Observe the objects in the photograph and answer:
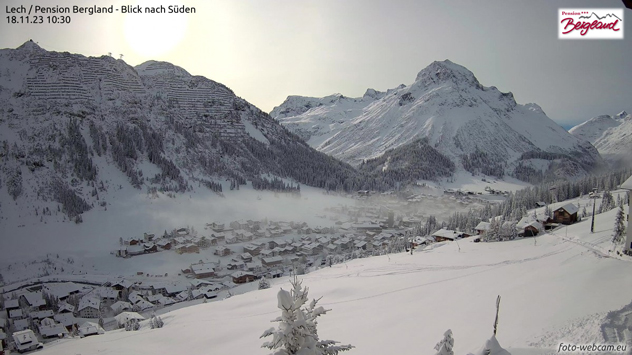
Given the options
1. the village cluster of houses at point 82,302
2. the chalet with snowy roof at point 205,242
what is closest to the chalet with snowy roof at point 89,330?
the village cluster of houses at point 82,302

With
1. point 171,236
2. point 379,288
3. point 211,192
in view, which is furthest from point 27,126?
point 379,288

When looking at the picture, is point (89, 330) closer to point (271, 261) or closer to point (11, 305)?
point (11, 305)

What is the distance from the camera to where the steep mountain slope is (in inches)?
3022

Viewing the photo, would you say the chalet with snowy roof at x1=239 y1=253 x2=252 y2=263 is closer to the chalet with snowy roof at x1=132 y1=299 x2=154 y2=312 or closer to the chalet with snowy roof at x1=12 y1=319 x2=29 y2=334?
the chalet with snowy roof at x1=132 y1=299 x2=154 y2=312

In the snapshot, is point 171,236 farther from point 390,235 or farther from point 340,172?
point 340,172

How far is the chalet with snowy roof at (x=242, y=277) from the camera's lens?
48.8 m

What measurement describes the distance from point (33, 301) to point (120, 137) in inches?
2626

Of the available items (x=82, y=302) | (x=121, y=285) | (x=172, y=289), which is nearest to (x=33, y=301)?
(x=82, y=302)

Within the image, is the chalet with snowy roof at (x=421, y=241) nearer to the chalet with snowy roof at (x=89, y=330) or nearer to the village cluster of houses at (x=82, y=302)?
the village cluster of houses at (x=82, y=302)

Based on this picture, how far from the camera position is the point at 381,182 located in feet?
474

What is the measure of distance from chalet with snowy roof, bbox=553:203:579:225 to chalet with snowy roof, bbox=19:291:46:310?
2490 inches

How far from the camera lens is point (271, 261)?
187 ft

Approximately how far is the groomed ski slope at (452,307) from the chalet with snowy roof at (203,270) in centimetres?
2423

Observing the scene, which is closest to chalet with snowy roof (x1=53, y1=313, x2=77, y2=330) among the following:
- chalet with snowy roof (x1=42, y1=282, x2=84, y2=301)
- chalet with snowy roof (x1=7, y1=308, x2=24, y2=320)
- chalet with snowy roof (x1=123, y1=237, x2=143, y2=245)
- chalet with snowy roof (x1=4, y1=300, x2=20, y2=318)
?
chalet with snowy roof (x1=7, y1=308, x2=24, y2=320)
